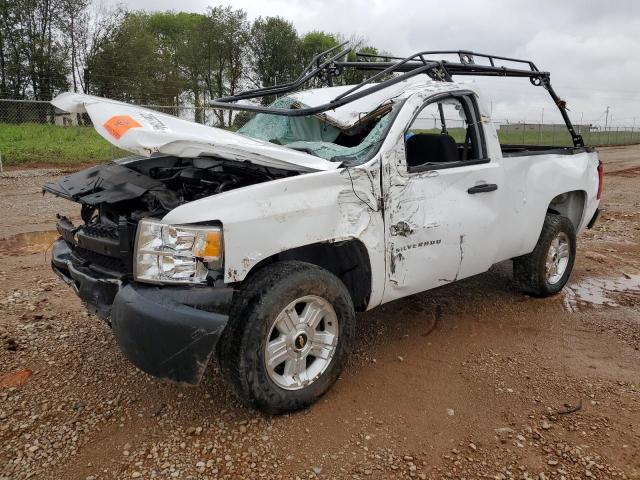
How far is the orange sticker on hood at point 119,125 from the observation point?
2826 millimetres

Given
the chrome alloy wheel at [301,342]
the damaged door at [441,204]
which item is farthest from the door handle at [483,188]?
the chrome alloy wheel at [301,342]

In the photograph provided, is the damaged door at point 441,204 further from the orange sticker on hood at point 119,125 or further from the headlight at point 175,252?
the orange sticker on hood at point 119,125

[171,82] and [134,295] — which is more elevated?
[171,82]

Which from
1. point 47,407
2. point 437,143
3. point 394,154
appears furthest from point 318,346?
point 437,143

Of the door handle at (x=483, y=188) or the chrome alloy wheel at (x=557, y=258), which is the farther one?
the chrome alloy wheel at (x=557, y=258)

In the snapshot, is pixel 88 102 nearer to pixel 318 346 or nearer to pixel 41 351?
pixel 41 351

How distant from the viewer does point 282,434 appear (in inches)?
110

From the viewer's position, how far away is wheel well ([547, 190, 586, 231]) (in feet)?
17.1

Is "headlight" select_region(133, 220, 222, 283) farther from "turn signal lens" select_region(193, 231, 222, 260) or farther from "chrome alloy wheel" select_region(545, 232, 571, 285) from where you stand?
"chrome alloy wheel" select_region(545, 232, 571, 285)

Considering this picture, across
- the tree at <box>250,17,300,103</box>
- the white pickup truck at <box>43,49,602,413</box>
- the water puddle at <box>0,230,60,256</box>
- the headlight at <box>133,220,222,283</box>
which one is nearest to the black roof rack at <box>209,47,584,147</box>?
the white pickup truck at <box>43,49,602,413</box>

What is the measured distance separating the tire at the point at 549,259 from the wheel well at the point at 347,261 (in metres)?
2.18

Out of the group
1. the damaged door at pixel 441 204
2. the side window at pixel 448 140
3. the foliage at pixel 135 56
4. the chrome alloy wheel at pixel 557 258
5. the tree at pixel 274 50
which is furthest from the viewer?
the tree at pixel 274 50

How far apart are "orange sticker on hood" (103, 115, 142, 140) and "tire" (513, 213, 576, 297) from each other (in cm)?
358

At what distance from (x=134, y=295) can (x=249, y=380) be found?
0.73 meters
